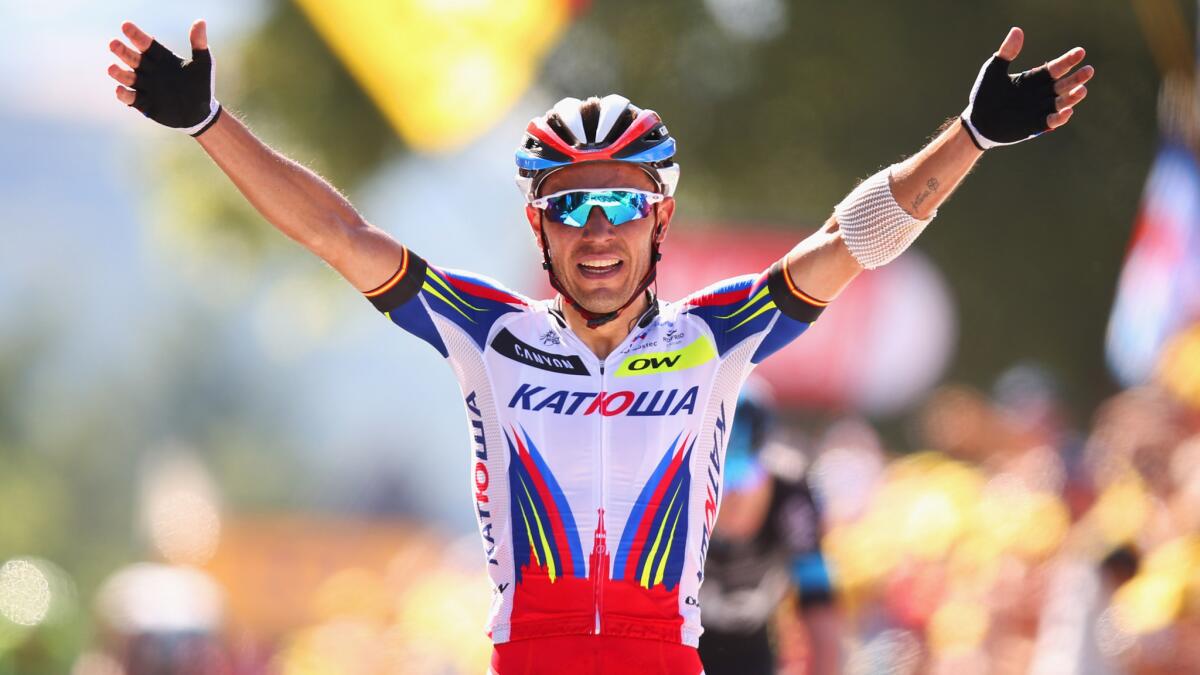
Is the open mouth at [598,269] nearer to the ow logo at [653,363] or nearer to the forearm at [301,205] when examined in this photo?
the ow logo at [653,363]

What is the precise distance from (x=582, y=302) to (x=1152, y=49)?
15081 mm

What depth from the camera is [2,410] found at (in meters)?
97.7

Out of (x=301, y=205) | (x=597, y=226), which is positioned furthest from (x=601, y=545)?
(x=301, y=205)

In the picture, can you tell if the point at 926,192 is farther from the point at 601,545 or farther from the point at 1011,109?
the point at 601,545

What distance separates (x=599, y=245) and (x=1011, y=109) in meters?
1.25

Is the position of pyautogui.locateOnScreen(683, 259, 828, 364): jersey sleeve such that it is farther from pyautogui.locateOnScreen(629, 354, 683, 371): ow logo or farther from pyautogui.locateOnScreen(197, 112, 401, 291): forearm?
pyautogui.locateOnScreen(197, 112, 401, 291): forearm

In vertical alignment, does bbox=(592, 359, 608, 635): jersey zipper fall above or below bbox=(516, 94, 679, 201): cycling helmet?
below

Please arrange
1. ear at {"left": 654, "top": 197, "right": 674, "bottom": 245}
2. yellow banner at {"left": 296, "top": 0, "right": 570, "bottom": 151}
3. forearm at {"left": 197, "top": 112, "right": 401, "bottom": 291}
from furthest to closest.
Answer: yellow banner at {"left": 296, "top": 0, "right": 570, "bottom": 151}, ear at {"left": 654, "top": 197, "right": 674, "bottom": 245}, forearm at {"left": 197, "top": 112, "right": 401, "bottom": 291}

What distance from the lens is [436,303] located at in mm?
5664

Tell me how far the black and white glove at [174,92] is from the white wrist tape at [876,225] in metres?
1.86

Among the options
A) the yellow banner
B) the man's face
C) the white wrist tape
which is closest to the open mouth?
the man's face

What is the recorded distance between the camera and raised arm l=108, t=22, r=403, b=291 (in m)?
5.46

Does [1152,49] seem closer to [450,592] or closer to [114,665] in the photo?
[450,592]

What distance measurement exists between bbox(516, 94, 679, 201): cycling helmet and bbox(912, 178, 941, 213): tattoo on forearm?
2.40 feet
